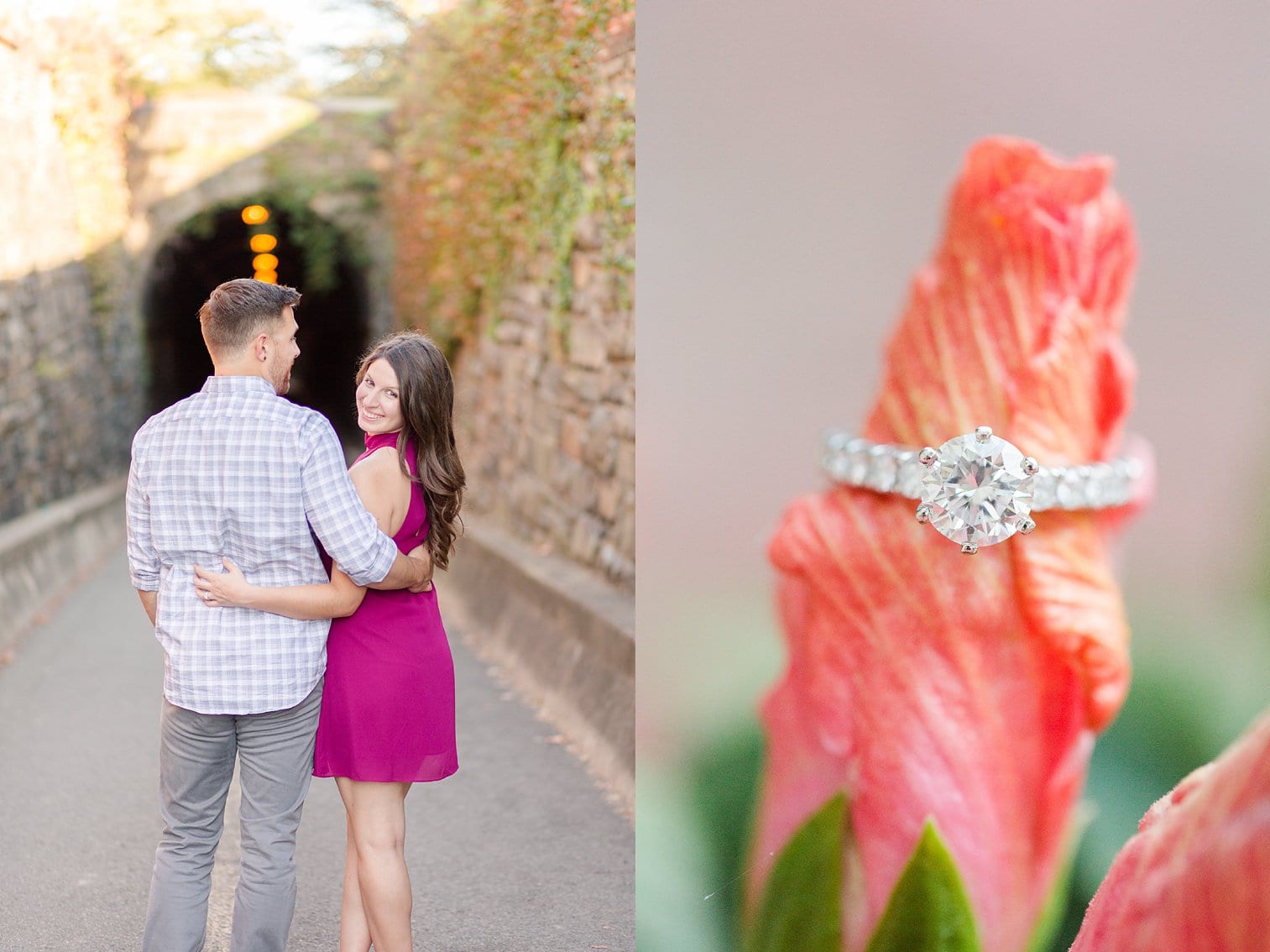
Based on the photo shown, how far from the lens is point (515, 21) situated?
22.8ft

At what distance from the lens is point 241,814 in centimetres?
249

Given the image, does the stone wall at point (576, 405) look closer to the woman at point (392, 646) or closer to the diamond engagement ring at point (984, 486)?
the woman at point (392, 646)

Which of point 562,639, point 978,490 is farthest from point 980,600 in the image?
point 562,639

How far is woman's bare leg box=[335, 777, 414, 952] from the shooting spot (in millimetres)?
2584

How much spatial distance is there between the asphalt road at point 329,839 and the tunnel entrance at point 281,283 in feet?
32.2

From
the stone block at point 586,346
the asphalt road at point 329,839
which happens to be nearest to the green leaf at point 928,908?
the asphalt road at point 329,839

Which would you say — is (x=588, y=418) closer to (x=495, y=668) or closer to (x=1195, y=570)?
(x=495, y=668)

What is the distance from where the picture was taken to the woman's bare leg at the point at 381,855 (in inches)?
102

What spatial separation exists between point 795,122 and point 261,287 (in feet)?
4.24

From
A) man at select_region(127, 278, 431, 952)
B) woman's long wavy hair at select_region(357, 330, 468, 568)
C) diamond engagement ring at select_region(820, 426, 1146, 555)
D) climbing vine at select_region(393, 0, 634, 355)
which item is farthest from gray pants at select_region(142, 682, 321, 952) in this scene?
climbing vine at select_region(393, 0, 634, 355)

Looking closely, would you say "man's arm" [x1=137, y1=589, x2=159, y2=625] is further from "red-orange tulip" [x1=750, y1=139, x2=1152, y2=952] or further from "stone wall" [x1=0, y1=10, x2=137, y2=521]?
"stone wall" [x1=0, y1=10, x2=137, y2=521]

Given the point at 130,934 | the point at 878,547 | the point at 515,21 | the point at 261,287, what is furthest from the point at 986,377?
the point at 515,21

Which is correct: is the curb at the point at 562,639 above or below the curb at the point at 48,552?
above

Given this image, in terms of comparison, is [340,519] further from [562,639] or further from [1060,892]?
[562,639]
